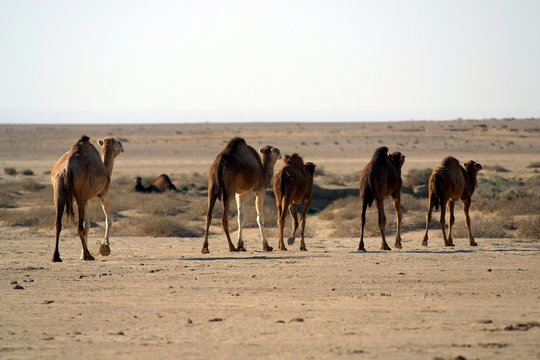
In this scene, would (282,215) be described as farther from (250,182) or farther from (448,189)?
(448,189)

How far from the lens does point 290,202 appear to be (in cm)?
1767

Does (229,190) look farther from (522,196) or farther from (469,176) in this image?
(522,196)

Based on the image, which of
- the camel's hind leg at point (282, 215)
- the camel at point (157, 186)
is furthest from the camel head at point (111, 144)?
the camel at point (157, 186)

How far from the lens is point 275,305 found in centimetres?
1097

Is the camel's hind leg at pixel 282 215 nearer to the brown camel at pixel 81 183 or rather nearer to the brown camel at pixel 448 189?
the brown camel at pixel 448 189

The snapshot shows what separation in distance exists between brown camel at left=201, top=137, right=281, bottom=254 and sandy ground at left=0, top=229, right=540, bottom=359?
Result: 0.68 meters

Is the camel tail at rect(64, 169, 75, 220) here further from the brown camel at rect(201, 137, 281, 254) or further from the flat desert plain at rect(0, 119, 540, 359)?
the brown camel at rect(201, 137, 281, 254)

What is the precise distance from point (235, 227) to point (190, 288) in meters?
10.9

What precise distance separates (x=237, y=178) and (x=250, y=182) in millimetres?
485

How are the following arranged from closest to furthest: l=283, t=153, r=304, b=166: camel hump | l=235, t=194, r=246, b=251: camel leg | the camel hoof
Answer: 1. the camel hoof
2. l=235, t=194, r=246, b=251: camel leg
3. l=283, t=153, r=304, b=166: camel hump

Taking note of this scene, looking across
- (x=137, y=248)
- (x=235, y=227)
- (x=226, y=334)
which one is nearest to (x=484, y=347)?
(x=226, y=334)

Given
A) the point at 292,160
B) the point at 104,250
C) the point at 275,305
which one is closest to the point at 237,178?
the point at 292,160

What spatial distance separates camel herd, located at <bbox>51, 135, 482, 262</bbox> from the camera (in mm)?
15688

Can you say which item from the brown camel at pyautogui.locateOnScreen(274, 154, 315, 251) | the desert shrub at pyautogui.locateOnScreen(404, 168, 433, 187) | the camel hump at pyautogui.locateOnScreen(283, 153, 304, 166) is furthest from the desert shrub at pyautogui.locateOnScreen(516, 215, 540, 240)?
the desert shrub at pyautogui.locateOnScreen(404, 168, 433, 187)
